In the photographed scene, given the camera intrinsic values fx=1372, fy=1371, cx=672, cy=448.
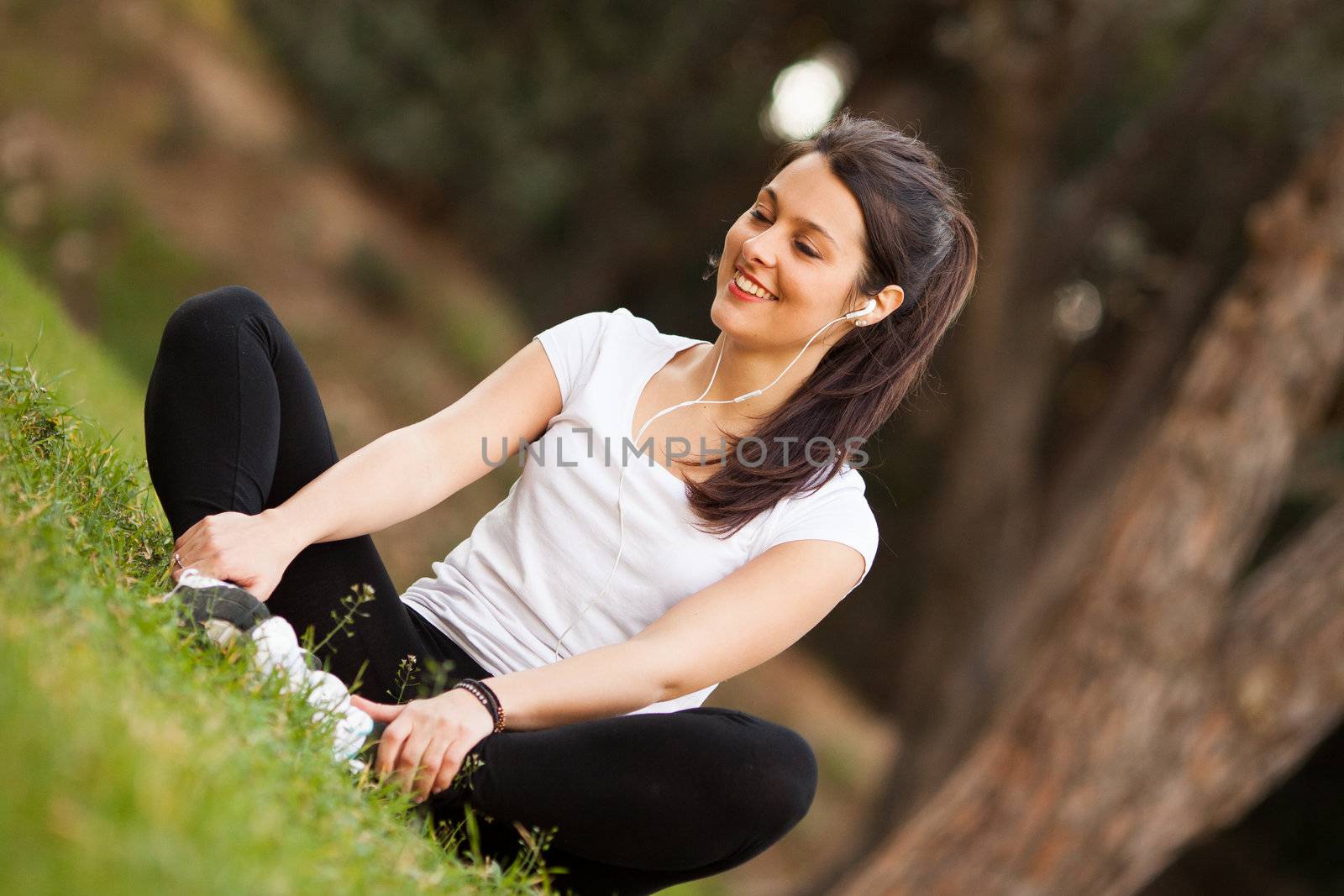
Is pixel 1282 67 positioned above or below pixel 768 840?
above

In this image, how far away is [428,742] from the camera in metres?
1.86

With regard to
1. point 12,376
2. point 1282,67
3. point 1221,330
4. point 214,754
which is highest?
point 1282,67

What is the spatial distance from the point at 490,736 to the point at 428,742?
96mm

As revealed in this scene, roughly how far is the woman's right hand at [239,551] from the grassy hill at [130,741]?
3.5 inches

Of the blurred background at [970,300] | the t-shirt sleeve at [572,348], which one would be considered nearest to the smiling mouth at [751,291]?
the t-shirt sleeve at [572,348]

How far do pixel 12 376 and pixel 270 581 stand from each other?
738 mm

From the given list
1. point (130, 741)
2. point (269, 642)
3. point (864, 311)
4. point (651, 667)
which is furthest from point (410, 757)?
point (864, 311)

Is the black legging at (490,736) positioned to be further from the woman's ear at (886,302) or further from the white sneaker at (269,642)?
the woman's ear at (886,302)

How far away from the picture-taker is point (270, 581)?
1.93m

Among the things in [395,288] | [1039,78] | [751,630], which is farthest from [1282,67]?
[751,630]

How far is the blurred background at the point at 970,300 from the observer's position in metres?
4.37

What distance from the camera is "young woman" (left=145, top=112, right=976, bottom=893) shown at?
194 centimetres

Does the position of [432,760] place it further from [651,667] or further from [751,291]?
[751,291]

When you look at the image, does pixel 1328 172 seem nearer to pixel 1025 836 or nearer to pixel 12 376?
pixel 1025 836
